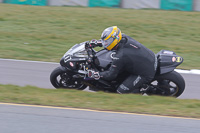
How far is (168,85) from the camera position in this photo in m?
7.41

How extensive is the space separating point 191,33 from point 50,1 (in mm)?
7856

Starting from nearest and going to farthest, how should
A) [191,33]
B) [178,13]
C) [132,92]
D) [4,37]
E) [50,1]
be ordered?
[132,92], [4,37], [191,33], [178,13], [50,1]

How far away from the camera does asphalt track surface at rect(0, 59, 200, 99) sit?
861 cm

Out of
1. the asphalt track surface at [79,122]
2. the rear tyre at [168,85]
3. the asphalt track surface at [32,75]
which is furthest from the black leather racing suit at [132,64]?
the asphalt track surface at [32,75]

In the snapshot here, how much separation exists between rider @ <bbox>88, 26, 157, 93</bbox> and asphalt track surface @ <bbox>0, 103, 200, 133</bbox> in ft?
4.04

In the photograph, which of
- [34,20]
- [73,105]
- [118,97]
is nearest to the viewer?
[73,105]

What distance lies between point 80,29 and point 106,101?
8627mm

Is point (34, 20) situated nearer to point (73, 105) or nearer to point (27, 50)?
point (27, 50)

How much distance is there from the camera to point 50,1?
19.0 metres

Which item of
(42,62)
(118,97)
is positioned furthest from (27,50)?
(118,97)

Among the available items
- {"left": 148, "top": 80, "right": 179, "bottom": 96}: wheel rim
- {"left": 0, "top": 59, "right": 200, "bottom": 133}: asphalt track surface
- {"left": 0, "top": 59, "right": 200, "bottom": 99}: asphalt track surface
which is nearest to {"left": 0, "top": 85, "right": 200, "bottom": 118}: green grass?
{"left": 0, "top": 59, "right": 200, "bottom": 133}: asphalt track surface

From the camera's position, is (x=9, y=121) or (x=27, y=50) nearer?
(x=9, y=121)

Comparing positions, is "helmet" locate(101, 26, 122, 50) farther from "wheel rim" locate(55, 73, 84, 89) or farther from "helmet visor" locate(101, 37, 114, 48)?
"wheel rim" locate(55, 73, 84, 89)

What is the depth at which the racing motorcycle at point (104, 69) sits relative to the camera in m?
7.17
